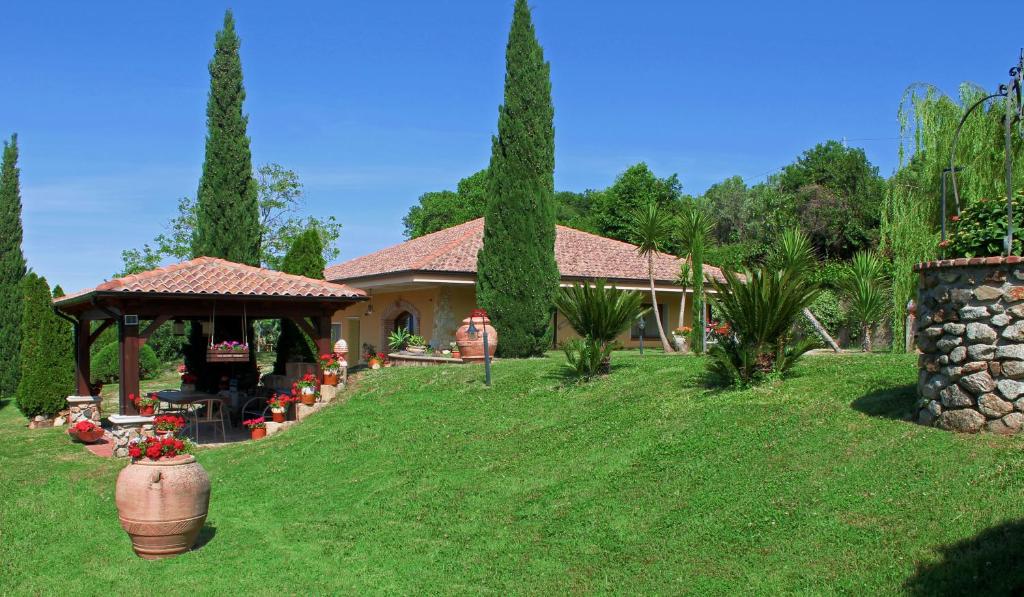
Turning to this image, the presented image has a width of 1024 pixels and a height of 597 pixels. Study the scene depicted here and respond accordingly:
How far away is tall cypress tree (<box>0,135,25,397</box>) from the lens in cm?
2583

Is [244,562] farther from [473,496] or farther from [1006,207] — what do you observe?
[1006,207]

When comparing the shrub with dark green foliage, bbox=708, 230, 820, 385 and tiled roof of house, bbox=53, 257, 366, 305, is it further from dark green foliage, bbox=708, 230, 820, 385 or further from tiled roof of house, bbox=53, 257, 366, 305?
dark green foliage, bbox=708, 230, 820, 385

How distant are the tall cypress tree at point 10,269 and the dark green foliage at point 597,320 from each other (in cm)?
2024

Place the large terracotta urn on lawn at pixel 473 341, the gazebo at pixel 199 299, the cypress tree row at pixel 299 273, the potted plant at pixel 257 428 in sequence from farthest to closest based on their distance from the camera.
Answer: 1. the cypress tree row at pixel 299 273
2. the large terracotta urn on lawn at pixel 473 341
3. the potted plant at pixel 257 428
4. the gazebo at pixel 199 299

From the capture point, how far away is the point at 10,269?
26.0 metres

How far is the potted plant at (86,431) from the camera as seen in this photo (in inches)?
615

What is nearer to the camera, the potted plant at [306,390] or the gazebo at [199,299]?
the gazebo at [199,299]

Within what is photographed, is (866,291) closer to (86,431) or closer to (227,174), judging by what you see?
(86,431)

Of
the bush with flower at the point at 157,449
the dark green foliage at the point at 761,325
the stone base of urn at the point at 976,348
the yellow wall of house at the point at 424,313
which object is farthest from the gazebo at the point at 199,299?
the stone base of urn at the point at 976,348

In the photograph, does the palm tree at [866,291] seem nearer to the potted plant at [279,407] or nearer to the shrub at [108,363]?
the potted plant at [279,407]

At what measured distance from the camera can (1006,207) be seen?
7934 mm

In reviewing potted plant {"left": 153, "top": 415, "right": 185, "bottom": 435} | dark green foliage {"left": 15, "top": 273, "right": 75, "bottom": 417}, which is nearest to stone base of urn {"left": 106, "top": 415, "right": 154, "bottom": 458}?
potted plant {"left": 153, "top": 415, "right": 185, "bottom": 435}

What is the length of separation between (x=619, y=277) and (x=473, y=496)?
16745 mm

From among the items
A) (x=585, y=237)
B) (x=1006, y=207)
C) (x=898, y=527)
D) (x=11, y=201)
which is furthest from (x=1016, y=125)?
(x=11, y=201)
